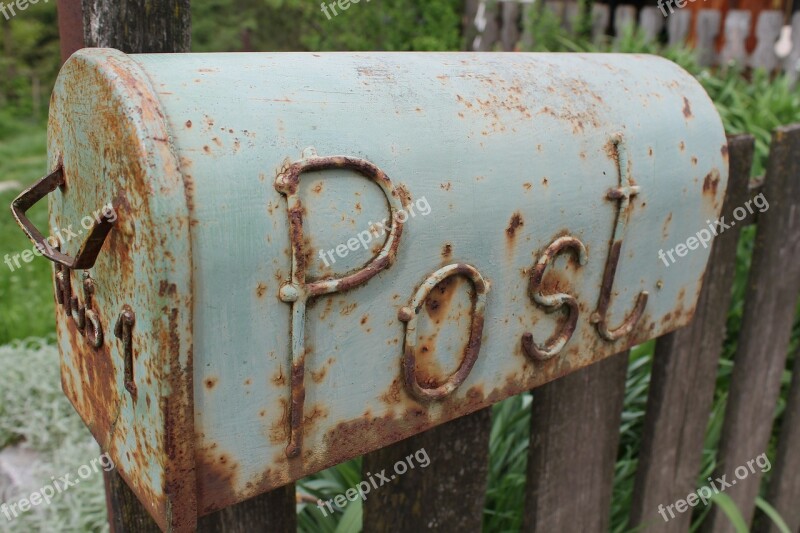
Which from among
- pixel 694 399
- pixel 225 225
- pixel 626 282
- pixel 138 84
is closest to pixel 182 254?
pixel 225 225

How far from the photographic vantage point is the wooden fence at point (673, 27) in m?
4.03

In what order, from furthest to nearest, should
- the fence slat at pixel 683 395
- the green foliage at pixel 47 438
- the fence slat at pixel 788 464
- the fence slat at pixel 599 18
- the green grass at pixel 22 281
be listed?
the fence slat at pixel 599 18 < the green grass at pixel 22 281 < the fence slat at pixel 788 464 < the green foliage at pixel 47 438 < the fence slat at pixel 683 395

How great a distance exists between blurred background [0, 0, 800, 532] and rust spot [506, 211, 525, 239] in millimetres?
689

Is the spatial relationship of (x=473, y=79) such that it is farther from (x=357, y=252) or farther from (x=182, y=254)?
(x=182, y=254)

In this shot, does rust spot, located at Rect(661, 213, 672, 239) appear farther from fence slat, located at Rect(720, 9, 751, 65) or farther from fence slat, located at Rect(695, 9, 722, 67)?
fence slat, located at Rect(695, 9, 722, 67)

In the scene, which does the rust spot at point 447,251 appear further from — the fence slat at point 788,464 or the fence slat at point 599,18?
the fence slat at point 599,18

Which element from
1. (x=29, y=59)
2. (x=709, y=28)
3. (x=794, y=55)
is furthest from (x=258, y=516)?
(x=29, y=59)

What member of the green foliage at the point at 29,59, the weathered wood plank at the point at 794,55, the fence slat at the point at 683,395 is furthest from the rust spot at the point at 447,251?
the green foliage at the point at 29,59

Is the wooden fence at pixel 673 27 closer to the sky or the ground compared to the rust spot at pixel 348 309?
closer to the sky

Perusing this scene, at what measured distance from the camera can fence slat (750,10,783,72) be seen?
4.04m

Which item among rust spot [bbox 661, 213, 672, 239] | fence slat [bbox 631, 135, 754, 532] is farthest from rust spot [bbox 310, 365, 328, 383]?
fence slat [bbox 631, 135, 754, 532]

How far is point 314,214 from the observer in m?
0.62

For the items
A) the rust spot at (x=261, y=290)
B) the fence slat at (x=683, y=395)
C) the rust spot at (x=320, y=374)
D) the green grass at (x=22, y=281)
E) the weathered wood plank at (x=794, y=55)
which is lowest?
the green grass at (x=22, y=281)

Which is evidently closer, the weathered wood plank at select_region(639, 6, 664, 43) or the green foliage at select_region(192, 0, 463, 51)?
the weathered wood plank at select_region(639, 6, 664, 43)
